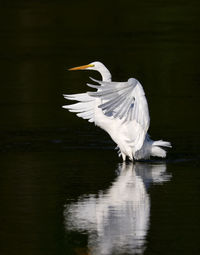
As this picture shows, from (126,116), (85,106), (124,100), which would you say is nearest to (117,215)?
(124,100)

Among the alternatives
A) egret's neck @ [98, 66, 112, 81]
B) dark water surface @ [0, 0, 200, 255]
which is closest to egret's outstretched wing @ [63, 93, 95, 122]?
dark water surface @ [0, 0, 200, 255]

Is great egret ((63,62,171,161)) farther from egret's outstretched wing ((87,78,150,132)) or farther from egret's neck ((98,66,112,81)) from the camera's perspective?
egret's neck ((98,66,112,81))

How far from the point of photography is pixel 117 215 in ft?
31.0

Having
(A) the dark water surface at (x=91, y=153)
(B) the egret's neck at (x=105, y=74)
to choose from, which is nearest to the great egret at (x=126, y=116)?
(A) the dark water surface at (x=91, y=153)

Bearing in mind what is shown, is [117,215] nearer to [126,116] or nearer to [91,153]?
[126,116]

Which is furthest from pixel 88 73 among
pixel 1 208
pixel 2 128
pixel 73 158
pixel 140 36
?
pixel 1 208

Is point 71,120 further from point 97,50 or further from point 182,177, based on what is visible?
point 97,50

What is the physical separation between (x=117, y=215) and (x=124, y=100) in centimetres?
304

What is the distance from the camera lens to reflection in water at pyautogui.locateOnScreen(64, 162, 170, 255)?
→ 8453 millimetres

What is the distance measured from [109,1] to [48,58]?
1182 centimetres

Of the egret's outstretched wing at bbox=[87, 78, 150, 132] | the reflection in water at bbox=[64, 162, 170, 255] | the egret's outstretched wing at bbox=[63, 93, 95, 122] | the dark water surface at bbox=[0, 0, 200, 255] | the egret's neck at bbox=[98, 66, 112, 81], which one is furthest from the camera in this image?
the egret's outstretched wing at bbox=[63, 93, 95, 122]

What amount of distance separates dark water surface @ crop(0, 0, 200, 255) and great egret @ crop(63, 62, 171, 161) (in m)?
0.22

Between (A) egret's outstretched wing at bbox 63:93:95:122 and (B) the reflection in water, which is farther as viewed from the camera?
(A) egret's outstretched wing at bbox 63:93:95:122

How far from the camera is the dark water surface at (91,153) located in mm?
8818
